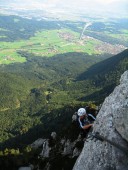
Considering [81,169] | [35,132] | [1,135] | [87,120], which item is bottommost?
[1,135]

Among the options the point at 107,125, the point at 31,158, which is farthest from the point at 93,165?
the point at 31,158

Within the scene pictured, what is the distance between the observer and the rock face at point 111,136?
99.0 feet

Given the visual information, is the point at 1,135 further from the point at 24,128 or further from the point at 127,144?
the point at 127,144

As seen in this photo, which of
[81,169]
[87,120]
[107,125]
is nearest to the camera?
[107,125]

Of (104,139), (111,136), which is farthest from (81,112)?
(111,136)

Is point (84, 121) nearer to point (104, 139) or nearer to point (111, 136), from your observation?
point (104, 139)

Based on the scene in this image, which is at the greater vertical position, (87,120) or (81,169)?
(87,120)

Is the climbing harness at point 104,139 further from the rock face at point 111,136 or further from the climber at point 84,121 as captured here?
the climber at point 84,121

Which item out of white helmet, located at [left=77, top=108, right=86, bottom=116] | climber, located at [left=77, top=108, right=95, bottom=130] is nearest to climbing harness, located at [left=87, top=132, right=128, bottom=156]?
climber, located at [left=77, top=108, right=95, bottom=130]

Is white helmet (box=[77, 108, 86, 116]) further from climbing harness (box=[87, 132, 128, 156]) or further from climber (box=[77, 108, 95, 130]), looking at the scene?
climbing harness (box=[87, 132, 128, 156])

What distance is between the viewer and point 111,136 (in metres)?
32.2

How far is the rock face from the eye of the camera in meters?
30.2

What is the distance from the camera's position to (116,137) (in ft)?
103

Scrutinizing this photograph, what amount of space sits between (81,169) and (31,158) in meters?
35.8
